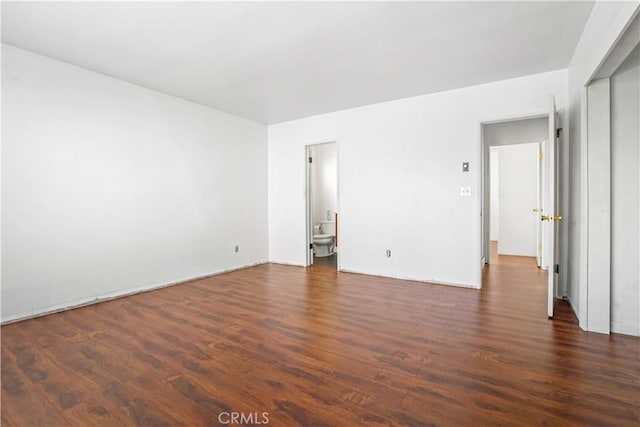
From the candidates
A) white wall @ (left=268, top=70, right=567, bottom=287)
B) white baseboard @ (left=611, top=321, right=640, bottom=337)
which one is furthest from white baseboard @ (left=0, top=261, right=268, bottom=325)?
white baseboard @ (left=611, top=321, right=640, bottom=337)

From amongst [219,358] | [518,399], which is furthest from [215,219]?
[518,399]

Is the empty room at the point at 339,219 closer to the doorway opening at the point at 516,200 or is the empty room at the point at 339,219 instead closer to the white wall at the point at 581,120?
the white wall at the point at 581,120

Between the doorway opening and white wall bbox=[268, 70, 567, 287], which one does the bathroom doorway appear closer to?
white wall bbox=[268, 70, 567, 287]

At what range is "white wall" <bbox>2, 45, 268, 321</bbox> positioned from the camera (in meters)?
2.86

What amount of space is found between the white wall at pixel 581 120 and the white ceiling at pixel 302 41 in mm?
191

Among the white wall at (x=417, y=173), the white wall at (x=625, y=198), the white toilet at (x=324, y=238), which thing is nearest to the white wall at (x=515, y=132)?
the white wall at (x=417, y=173)

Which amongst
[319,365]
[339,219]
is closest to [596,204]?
[319,365]

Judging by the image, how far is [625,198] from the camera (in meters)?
2.47

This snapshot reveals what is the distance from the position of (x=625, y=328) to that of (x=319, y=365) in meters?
2.56

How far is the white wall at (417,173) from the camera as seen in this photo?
3.76 metres

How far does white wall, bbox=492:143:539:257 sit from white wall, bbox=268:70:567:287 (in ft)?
10.6

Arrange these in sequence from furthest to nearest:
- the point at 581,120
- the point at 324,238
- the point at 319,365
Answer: the point at 324,238, the point at 581,120, the point at 319,365

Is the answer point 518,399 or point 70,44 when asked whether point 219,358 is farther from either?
point 70,44

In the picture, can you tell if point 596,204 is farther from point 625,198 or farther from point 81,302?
point 81,302
